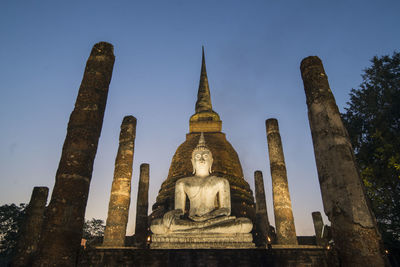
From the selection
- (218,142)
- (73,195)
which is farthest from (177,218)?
(218,142)

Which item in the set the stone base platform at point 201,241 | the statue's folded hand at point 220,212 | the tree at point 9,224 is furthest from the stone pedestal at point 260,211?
the tree at point 9,224

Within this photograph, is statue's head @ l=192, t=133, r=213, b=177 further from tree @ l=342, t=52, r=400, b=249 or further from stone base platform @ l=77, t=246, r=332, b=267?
tree @ l=342, t=52, r=400, b=249

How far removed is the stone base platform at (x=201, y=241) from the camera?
20.3 feet

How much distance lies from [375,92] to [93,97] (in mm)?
12059

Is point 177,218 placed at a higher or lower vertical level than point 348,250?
higher

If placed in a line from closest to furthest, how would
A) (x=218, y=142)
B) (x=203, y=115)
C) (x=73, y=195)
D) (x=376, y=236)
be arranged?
(x=376, y=236), (x=73, y=195), (x=218, y=142), (x=203, y=115)

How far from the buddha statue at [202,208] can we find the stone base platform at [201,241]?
12cm

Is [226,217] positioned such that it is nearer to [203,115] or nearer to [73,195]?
[73,195]

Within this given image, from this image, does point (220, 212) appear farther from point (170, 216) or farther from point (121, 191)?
point (121, 191)

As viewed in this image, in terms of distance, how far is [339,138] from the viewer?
231 inches

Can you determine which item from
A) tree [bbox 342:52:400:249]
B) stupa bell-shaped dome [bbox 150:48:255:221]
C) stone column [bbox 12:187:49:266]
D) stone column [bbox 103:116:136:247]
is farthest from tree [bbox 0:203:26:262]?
tree [bbox 342:52:400:249]

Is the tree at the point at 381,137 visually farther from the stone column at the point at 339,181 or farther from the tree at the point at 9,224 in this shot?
the tree at the point at 9,224

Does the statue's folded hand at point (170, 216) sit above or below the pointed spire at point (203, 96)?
below

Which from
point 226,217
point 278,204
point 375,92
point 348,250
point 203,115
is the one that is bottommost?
point 348,250
